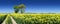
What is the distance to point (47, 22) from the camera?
54.3 ft

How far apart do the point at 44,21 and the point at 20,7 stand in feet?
174

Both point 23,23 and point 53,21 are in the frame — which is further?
point 23,23

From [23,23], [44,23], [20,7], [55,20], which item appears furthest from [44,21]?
[20,7]

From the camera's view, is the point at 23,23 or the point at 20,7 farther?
the point at 20,7

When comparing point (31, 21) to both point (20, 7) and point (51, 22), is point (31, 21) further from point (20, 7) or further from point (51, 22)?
point (20, 7)

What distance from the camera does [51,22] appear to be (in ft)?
55.5

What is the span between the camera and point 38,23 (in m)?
17.3

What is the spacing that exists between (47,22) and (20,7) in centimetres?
5326

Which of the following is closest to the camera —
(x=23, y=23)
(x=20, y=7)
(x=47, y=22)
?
(x=47, y=22)

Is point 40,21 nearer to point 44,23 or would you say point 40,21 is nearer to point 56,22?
point 44,23

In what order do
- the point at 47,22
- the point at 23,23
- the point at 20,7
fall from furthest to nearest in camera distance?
the point at 20,7
the point at 23,23
the point at 47,22

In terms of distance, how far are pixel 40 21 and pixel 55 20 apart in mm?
1538

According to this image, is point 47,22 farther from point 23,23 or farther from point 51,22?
point 23,23

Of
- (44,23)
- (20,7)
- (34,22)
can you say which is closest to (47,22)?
(44,23)
